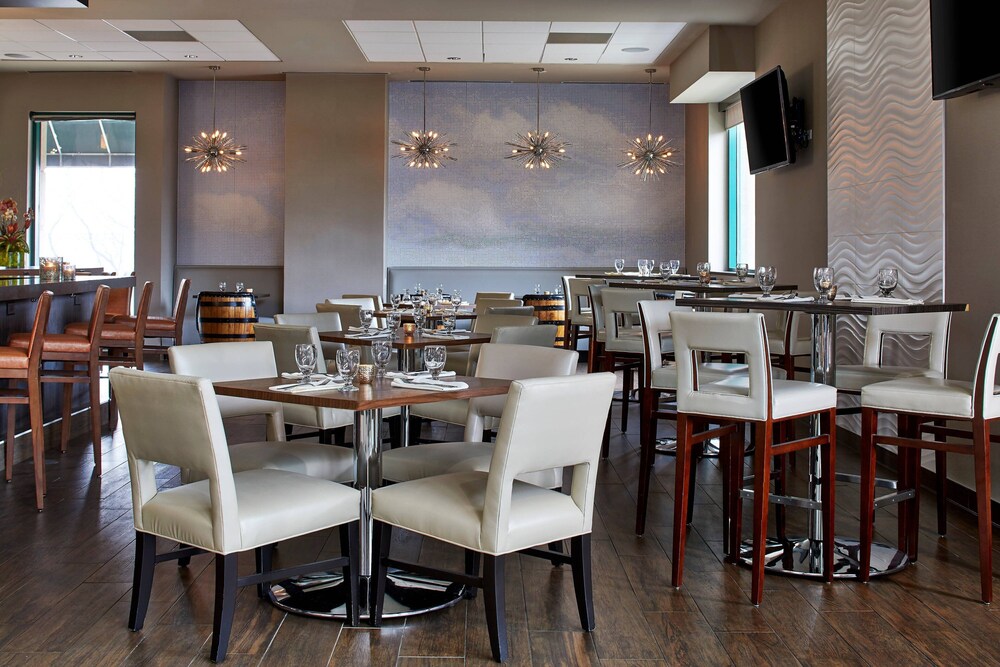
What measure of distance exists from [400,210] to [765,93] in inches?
207

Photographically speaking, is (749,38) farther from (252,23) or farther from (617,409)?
(252,23)

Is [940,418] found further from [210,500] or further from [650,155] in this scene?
[650,155]

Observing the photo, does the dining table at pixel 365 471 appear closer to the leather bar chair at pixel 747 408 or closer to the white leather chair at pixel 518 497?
the white leather chair at pixel 518 497

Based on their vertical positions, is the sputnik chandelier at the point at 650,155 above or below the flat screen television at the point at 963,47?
above

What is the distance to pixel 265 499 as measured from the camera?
2699 mm

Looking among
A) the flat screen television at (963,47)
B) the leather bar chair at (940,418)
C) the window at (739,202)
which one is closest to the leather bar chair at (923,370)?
the leather bar chair at (940,418)

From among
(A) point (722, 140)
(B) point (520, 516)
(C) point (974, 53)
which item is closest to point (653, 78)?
(A) point (722, 140)

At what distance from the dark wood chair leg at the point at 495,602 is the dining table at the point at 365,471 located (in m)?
0.43

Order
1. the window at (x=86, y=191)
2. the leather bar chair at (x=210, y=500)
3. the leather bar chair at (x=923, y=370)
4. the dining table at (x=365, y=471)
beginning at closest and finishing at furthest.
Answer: the leather bar chair at (x=210, y=500)
the dining table at (x=365, y=471)
the leather bar chair at (x=923, y=370)
the window at (x=86, y=191)

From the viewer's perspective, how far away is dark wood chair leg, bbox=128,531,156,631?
2.86m

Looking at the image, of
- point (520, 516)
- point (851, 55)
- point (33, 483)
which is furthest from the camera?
point (851, 55)

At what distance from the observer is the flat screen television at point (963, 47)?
4109 millimetres

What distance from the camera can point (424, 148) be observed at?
10500mm

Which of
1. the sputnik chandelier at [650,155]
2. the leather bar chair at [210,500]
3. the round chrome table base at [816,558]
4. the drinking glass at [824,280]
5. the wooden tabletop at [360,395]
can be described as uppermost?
the sputnik chandelier at [650,155]
